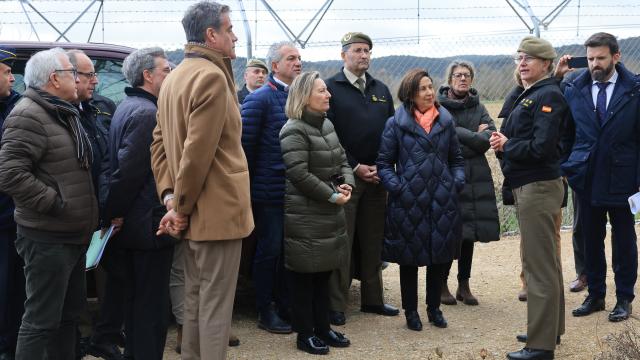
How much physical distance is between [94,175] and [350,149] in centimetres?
212

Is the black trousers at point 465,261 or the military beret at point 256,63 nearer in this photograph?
the black trousers at point 465,261

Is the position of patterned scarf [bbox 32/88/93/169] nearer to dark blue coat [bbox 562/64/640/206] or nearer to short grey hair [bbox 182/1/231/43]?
short grey hair [bbox 182/1/231/43]

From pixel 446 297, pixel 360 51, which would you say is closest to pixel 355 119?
pixel 360 51

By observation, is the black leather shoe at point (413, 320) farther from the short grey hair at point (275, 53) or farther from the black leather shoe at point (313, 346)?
the short grey hair at point (275, 53)

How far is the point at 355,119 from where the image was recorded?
6.15 metres

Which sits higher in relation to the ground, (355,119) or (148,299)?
(355,119)

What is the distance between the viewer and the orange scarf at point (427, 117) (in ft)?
19.2

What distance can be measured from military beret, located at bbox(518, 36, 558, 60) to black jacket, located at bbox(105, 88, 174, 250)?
7.52 feet

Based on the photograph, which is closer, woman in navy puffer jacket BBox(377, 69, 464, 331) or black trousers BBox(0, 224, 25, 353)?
black trousers BBox(0, 224, 25, 353)

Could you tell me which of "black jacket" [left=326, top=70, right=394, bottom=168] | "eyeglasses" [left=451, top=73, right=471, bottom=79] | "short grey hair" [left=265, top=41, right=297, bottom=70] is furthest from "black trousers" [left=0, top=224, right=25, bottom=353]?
"eyeglasses" [left=451, top=73, right=471, bottom=79]

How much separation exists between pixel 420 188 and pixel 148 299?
2127 mm

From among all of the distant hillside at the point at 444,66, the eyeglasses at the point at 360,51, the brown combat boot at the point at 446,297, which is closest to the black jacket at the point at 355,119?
the eyeglasses at the point at 360,51

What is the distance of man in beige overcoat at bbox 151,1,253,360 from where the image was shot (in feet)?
12.4

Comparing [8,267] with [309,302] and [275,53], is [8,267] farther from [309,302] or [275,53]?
[275,53]
